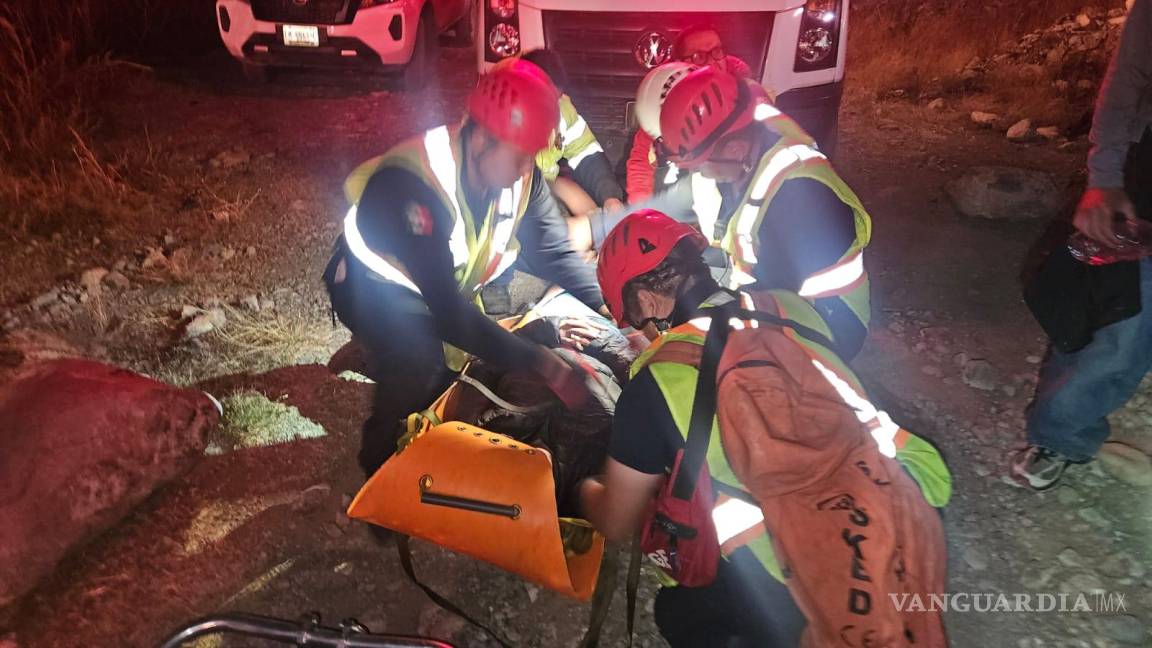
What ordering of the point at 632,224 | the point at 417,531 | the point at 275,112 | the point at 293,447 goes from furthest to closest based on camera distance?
the point at 275,112
the point at 293,447
the point at 417,531
the point at 632,224

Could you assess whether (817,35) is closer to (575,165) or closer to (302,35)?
(575,165)

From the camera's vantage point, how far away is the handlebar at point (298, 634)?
1886mm

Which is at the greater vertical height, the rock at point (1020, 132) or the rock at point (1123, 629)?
the rock at point (1020, 132)

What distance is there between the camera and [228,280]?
3914 millimetres

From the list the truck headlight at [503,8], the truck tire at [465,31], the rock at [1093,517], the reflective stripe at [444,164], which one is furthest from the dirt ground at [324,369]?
the truck tire at [465,31]

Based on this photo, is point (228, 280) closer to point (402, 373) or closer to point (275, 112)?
point (402, 373)

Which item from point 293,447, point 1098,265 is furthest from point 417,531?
point 1098,265

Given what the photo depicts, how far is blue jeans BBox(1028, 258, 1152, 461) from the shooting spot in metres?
2.37

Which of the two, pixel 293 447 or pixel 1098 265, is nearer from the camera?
pixel 1098 265

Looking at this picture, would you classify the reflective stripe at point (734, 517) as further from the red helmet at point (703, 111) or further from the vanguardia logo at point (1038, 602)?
the red helmet at point (703, 111)

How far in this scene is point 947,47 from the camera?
24.1 ft

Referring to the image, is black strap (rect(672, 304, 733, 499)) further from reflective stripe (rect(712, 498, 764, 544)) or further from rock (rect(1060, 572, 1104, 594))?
rock (rect(1060, 572, 1104, 594))

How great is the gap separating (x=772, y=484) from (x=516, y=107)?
4.87ft

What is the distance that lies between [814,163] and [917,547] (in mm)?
1271
